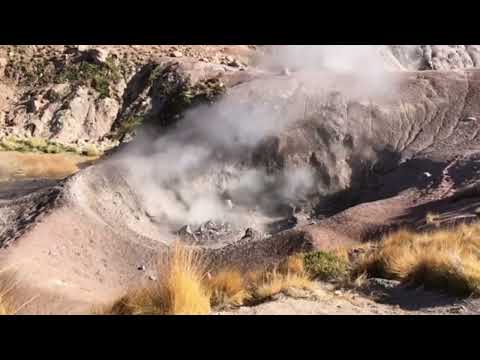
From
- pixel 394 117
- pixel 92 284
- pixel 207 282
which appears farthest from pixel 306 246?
pixel 394 117

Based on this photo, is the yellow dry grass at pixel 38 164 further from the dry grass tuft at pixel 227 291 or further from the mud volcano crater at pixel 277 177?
the dry grass tuft at pixel 227 291

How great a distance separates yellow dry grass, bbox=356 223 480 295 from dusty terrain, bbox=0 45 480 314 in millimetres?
318

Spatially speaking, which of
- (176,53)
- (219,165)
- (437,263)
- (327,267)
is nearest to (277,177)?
(219,165)

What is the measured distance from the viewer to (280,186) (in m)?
20.3

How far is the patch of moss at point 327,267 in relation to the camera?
28.9 ft

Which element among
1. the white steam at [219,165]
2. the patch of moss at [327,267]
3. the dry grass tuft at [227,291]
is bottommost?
the white steam at [219,165]

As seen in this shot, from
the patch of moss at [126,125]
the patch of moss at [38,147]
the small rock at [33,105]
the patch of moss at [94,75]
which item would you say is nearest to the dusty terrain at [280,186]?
the patch of moss at [38,147]

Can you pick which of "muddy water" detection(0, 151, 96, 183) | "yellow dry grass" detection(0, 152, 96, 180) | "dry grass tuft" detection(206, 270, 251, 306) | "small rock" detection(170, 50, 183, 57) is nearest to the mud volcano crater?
"dry grass tuft" detection(206, 270, 251, 306)

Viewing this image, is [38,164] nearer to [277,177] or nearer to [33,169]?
[33,169]

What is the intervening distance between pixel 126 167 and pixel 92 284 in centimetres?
693

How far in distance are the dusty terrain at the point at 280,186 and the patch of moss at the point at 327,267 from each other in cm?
87

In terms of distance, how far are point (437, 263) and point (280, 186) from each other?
1268 centimetres

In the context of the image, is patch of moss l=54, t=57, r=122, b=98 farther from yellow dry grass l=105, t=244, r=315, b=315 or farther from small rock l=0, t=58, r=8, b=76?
yellow dry grass l=105, t=244, r=315, b=315

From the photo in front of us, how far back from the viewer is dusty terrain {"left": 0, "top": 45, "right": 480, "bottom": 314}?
13.2 m
